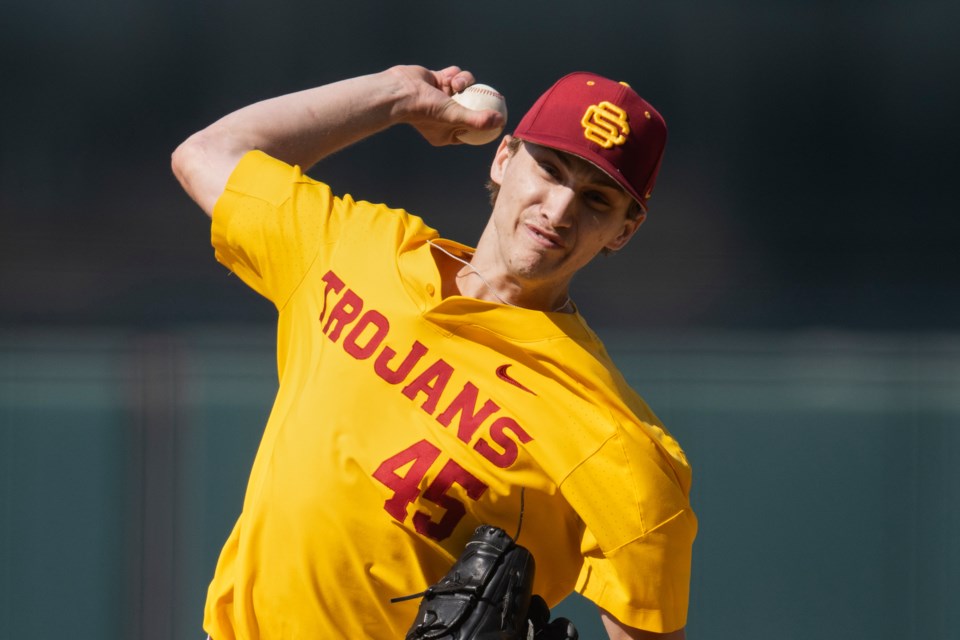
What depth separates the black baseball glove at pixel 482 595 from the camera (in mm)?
1557

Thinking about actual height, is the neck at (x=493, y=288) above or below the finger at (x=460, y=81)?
below

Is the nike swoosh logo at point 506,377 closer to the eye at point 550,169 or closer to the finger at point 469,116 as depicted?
the eye at point 550,169

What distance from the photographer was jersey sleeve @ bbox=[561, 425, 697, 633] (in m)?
1.60

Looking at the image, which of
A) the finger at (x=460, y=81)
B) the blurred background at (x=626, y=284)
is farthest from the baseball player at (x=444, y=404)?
the blurred background at (x=626, y=284)

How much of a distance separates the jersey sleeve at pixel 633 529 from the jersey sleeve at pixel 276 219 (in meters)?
0.54

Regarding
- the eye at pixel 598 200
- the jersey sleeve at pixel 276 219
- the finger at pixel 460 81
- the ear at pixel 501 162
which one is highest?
the finger at pixel 460 81

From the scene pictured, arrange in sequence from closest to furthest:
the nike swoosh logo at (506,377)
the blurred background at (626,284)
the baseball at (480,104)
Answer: the nike swoosh logo at (506,377) < the baseball at (480,104) < the blurred background at (626,284)

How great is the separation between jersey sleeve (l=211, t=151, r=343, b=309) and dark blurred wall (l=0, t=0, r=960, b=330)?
2153mm

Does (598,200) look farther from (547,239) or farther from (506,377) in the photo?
(506,377)

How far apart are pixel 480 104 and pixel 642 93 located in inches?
86.4

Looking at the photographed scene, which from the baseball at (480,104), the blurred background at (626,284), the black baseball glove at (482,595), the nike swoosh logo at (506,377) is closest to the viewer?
the black baseball glove at (482,595)

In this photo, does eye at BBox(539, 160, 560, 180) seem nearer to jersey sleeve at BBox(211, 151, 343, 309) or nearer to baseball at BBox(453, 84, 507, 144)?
baseball at BBox(453, 84, 507, 144)

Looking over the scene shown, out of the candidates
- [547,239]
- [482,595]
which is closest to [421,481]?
[482,595]

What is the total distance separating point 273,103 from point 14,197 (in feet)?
7.72
